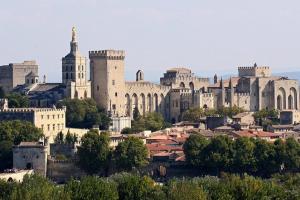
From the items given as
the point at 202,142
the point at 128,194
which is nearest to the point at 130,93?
the point at 202,142

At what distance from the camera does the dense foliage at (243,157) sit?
307ft

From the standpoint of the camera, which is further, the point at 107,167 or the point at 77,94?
the point at 77,94

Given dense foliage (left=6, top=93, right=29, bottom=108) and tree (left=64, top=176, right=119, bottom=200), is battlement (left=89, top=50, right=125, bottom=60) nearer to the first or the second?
dense foliage (left=6, top=93, right=29, bottom=108)

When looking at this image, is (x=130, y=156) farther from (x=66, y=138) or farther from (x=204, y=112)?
(x=204, y=112)

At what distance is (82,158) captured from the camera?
9481 centimetres

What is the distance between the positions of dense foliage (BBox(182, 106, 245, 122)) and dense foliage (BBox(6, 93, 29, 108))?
13.6 metres

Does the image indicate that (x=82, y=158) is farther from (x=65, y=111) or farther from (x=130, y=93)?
(x=130, y=93)

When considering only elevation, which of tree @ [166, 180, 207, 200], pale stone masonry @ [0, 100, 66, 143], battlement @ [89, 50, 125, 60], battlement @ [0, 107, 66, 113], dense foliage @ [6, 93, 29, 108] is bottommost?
tree @ [166, 180, 207, 200]

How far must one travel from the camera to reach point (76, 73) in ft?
406

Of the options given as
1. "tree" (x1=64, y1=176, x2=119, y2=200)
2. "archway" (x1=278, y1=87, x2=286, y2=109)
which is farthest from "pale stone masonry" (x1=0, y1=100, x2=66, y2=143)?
"tree" (x1=64, y1=176, x2=119, y2=200)

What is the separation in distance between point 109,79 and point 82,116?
418 inches

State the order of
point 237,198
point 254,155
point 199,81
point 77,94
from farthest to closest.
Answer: point 199,81
point 77,94
point 254,155
point 237,198

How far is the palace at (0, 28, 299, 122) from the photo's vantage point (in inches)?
4884

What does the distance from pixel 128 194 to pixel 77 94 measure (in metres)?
48.2
